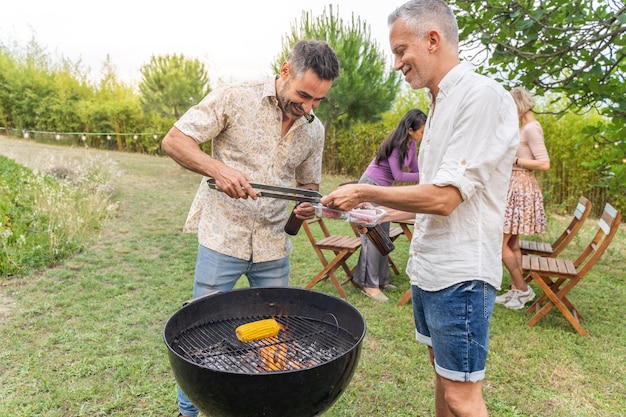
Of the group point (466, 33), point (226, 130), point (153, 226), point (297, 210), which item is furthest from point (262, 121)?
point (153, 226)

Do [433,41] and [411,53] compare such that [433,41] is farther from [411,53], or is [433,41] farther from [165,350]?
[165,350]

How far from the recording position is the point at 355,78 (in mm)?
10602

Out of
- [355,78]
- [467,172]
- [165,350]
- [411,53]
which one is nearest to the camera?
[467,172]

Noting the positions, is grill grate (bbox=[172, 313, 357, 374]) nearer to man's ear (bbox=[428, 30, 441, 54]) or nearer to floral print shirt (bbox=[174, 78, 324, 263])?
floral print shirt (bbox=[174, 78, 324, 263])

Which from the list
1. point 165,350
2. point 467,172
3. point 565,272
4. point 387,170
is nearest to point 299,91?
point 467,172

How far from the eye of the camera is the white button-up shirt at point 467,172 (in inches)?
60.3

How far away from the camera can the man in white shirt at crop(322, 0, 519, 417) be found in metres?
1.54

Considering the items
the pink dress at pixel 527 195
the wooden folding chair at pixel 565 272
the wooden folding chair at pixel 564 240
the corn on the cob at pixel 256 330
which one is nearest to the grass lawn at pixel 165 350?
the wooden folding chair at pixel 565 272

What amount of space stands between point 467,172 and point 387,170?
319 cm

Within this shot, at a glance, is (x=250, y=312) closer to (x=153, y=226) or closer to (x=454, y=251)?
(x=454, y=251)

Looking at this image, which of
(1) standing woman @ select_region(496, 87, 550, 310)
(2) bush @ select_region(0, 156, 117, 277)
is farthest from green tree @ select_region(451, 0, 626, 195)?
(2) bush @ select_region(0, 156, 117, 277)

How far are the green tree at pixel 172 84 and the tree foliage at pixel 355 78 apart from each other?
323cm

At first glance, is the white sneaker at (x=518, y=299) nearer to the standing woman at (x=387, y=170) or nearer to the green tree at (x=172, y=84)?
the standing woman at (x=387, y=170)

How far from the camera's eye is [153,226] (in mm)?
7145
